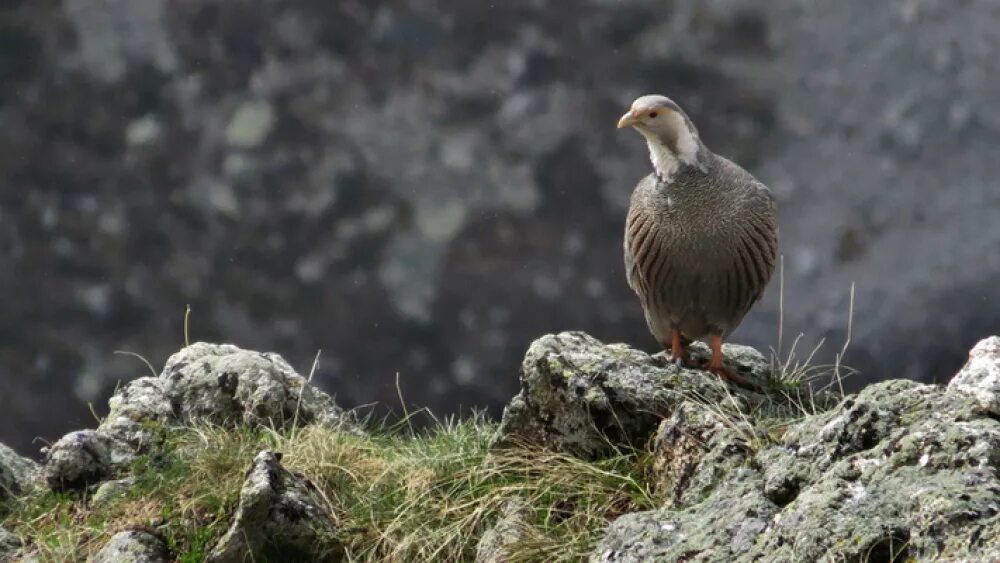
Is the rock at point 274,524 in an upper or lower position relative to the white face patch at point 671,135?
lower

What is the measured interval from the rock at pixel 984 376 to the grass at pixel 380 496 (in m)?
1.61

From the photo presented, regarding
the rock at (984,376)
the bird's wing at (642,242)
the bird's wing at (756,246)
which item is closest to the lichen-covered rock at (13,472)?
the bird's wing at (642,242)

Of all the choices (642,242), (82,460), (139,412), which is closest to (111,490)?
(82,460)

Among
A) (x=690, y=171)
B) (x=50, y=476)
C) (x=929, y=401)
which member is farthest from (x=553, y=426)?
(x=50, y=476)

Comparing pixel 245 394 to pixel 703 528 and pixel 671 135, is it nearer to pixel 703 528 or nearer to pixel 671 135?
pixel 671 135

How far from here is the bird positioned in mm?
7215

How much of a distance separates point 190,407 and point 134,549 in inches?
65.2

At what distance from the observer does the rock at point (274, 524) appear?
6.03 metres

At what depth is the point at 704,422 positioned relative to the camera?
18.9ft

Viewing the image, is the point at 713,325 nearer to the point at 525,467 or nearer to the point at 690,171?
the point at 690,171

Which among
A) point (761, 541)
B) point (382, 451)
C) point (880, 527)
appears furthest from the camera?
point (382, 451)

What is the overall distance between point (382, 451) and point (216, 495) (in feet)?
3.25

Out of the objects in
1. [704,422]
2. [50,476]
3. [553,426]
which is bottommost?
[704,422]

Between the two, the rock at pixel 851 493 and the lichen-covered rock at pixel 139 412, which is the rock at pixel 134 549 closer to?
the lichen-covered rock at pixel 139 412
